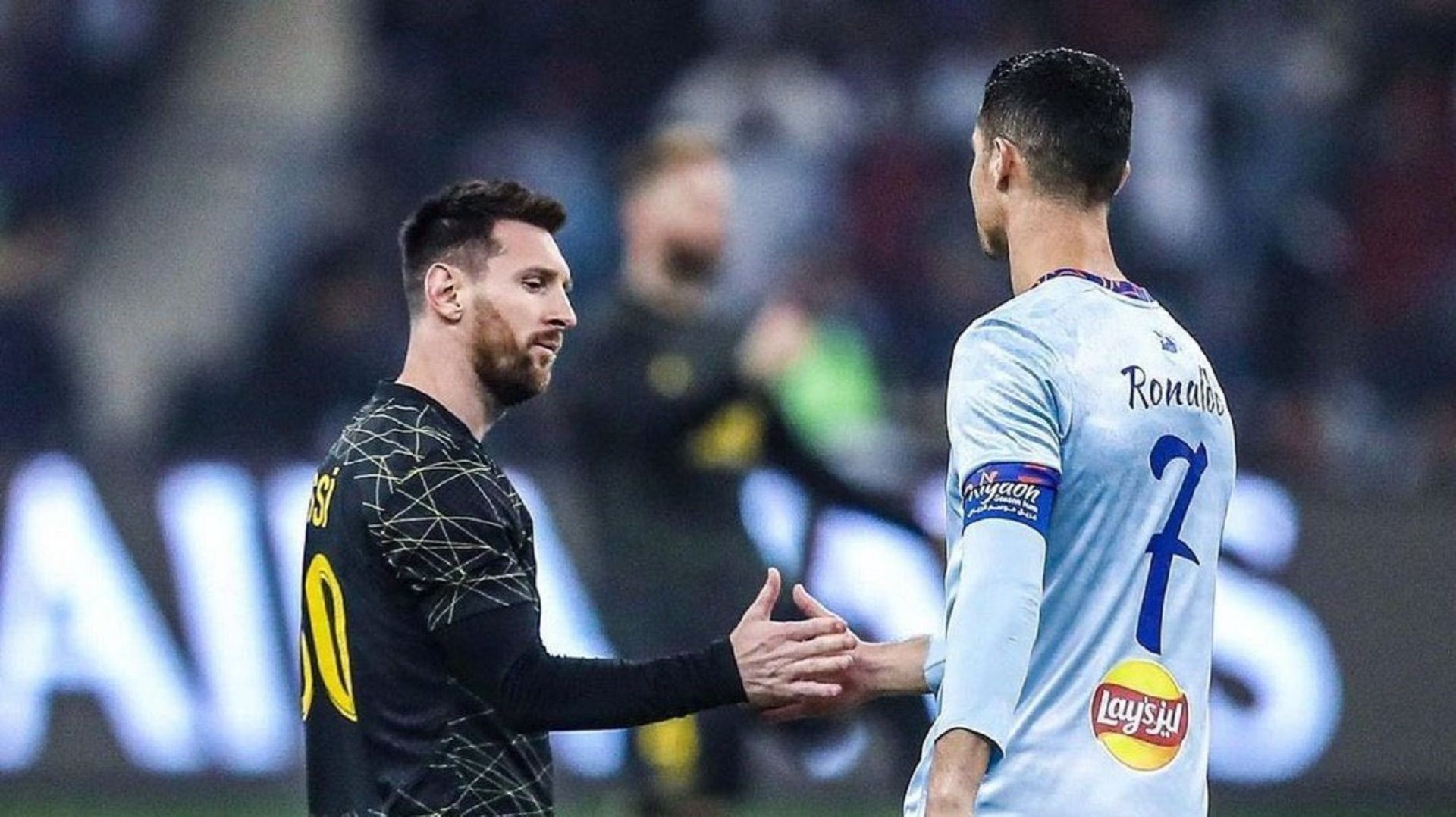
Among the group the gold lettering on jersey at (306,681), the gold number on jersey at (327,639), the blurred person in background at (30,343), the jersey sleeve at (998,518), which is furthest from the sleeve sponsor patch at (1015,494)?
the blurred person in background at (30,343)

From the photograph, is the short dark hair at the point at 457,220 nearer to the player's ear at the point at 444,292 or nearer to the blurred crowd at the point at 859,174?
the player's ear at the point at 444,292

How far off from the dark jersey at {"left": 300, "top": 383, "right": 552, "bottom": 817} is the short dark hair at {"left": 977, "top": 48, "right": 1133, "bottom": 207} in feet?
3.42

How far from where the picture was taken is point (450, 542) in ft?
13.7

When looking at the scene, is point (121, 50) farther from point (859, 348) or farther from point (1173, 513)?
point (1173, 513)

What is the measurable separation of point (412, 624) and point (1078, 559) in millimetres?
1100

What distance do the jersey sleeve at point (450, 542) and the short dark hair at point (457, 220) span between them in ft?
1.38

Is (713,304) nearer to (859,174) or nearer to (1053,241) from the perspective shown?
(859,174)

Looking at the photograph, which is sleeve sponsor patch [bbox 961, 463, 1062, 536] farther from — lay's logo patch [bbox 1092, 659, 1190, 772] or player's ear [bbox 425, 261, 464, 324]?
player's ear [bbox 425, 261, 464, 324]

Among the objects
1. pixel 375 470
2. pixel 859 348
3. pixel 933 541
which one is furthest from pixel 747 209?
pixel 375 470

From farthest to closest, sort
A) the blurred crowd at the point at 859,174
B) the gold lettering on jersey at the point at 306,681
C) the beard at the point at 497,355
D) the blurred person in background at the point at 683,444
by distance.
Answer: the blurred crowd at the point at 859,174 → the blurred person in background at the point at 683,444 → the beard at the point at 497,355 → the gold lettering on jersey at the point at 306,681

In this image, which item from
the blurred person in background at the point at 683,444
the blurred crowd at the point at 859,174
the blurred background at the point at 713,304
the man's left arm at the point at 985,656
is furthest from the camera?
the blurred crowd at the point at 859,174

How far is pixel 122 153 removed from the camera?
14.3m

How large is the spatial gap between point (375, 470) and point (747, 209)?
9103 mm

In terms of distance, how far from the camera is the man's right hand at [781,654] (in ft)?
14.0
